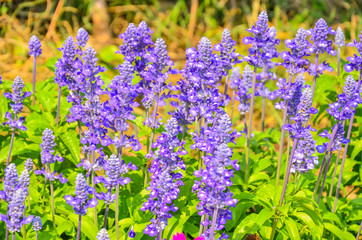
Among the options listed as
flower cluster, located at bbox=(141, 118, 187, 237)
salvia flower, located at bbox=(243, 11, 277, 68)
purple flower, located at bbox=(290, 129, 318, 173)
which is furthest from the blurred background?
flower cluster, located at bbox=(141, 118, 187, 237)

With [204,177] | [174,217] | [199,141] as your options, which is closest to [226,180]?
[204,177]

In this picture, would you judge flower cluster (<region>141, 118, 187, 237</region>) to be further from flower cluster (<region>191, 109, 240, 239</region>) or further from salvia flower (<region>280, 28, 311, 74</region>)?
salvia flower (<region>280, 28, 311, 74</region>)

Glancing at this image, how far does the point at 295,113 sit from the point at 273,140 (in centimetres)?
152

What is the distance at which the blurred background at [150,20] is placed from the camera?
402 inches

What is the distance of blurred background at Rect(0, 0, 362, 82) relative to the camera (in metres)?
10.2

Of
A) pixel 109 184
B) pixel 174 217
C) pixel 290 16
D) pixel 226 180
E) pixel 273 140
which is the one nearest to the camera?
pixel 226 180

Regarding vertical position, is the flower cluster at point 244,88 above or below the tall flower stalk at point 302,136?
above

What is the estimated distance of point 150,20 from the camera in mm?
11305

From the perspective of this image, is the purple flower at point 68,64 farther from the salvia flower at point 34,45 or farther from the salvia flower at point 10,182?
the salvia flower at point 10,182

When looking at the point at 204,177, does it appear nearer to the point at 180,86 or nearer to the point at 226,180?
the point at 226,180

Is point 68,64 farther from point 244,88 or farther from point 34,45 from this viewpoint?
point 244,88

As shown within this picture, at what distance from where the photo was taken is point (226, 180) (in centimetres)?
295

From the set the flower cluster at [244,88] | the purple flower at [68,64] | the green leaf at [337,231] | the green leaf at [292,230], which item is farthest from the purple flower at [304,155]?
the purple flower at [68,64]

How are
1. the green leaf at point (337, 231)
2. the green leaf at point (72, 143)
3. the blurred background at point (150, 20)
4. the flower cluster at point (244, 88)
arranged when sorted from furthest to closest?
the blurred background at point (150, 20) < the flower cluster at point (244, 88) < the green leaf at point (72, 143) < the green leaf at point (337, 231)
